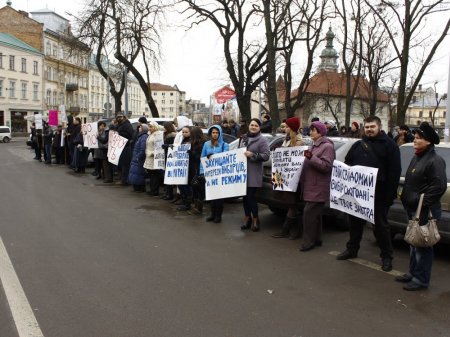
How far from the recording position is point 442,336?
386cm

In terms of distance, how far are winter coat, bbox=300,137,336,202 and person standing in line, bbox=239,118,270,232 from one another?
3.49 feet

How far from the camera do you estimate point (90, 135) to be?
48.2ft

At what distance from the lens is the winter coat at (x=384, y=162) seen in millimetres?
5461

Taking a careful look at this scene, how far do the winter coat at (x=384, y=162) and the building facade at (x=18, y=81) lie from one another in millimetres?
60217

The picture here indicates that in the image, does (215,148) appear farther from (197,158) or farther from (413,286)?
(413,286)

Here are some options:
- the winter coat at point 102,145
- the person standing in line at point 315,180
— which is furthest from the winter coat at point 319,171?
the winter coat at point 102,145

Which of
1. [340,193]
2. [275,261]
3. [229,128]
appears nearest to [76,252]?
[275,261]

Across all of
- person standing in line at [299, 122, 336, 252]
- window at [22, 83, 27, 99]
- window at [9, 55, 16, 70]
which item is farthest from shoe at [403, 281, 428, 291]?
window at [22, 83, 27, 99]

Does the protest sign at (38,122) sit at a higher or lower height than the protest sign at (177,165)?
higher

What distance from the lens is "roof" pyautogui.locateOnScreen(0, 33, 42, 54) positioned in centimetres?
6008

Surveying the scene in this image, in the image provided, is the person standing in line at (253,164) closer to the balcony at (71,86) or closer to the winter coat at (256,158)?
the winter coat at (256,158)

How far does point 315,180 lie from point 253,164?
1.43 meters

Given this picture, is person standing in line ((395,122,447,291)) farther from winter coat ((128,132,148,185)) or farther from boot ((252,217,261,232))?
winter coat ((128,132,148,185))

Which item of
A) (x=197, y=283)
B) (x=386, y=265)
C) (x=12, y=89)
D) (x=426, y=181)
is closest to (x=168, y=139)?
(x=197, y=283)
